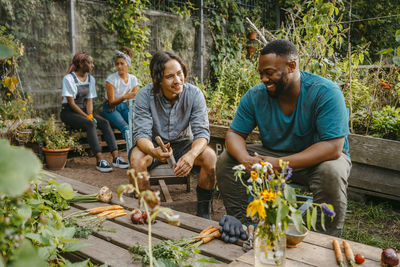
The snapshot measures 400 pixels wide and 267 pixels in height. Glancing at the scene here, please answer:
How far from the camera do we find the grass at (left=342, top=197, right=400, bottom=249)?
2.71m

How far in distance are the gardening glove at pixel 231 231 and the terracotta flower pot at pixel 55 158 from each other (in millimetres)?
3247

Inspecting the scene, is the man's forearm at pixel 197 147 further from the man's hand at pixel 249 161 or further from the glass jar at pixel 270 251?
the glass jar at pixel 270 251

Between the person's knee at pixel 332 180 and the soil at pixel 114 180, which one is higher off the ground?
the person's knee at pixel 332 180

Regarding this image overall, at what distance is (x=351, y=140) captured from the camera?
10.9 ft

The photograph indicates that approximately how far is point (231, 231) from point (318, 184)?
73 cm

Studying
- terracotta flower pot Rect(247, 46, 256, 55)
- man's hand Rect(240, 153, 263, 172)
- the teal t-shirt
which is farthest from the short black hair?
terracotta flower pot Rect(247, 46, 256, 55)

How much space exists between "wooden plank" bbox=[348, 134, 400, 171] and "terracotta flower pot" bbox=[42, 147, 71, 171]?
335cm

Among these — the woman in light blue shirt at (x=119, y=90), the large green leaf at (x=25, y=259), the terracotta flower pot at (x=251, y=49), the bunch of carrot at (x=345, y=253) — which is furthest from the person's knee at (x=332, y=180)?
the terracotta flower pot at (x=251, y=49)

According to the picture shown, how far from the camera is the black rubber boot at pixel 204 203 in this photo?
2.86 metres

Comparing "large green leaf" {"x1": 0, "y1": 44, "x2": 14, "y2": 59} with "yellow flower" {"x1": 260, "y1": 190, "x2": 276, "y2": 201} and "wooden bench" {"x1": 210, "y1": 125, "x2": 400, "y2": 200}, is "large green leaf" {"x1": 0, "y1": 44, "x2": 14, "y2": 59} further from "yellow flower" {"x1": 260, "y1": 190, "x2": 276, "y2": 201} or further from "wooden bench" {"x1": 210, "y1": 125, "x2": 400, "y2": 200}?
"wooden bench" {"x1": 210, "y1": 125, "x2": 400, "y2": 200}

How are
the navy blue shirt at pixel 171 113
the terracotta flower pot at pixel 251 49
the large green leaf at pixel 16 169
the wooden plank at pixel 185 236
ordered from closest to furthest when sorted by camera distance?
the large green leaf at pixel 16 169 < the wooden plank at pixel 185 236 < the navy blue shirt at pixel 171 113 < the terracotta flower pot at pixel 251 49

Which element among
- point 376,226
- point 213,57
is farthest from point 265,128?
point 213,57

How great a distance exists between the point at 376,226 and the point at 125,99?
11.2 ft

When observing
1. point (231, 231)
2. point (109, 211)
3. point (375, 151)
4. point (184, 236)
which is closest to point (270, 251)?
point (231, 231)
